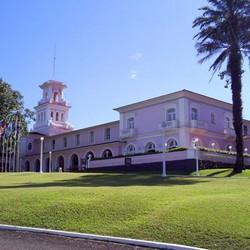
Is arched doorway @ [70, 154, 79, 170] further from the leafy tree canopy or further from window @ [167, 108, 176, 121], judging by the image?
window @ [167, 108, 176, 121]

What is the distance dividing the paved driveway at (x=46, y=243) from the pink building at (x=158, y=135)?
2977 cm

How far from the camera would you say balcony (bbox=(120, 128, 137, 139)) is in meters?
55.3

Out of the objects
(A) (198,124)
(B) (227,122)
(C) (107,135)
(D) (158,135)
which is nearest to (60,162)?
(C) (107,135)

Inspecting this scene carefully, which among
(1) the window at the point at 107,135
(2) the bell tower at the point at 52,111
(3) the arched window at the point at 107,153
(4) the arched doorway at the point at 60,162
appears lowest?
(4) the arched doorway at the point at 60,162

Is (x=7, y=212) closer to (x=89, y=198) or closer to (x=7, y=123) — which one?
(x=89, y=198)

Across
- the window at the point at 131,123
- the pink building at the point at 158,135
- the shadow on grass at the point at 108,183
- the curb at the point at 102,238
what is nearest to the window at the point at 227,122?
the pink building at the point at 158,135

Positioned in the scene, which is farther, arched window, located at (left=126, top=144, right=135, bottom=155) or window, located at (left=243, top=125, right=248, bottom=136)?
window, located at (left=243, top=125, right=248, bottom=136)

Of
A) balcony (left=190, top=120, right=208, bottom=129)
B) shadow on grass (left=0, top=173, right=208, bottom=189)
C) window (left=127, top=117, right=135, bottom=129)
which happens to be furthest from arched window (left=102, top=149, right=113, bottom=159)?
shadow on grass (left=0, top=173, right=208, bottom=189)

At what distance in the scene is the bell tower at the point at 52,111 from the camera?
81.9 m

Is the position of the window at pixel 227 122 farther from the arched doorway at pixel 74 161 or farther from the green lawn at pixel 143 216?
the green lawn at pixel 143 216

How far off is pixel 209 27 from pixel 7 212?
1107 inches

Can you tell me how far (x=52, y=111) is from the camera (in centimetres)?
8356

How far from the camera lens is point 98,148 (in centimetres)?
6319

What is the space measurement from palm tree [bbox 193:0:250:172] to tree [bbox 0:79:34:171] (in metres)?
27.7
